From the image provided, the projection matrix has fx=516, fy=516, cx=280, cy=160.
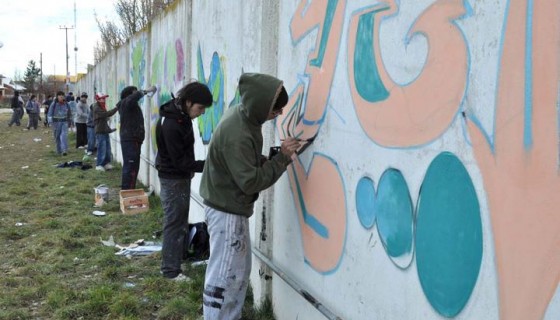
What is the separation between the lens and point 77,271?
565 centimetres

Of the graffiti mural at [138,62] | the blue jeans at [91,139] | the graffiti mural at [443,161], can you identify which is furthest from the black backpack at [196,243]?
the blue jeans at [91,139]

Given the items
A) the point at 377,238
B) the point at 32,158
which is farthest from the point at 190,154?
the point at 32,158

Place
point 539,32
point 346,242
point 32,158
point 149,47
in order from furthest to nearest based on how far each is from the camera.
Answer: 1. point 32,158
2. point 149,47
3. point 346,242
4. point 539,32

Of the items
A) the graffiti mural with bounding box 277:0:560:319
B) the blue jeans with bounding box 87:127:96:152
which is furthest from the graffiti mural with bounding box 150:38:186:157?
the blue jeans with bounding box 87:127:96:152

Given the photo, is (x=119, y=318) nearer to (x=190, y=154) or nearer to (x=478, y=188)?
(x=190, y=154)

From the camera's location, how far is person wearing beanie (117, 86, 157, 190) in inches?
341

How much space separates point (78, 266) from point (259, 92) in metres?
3.69

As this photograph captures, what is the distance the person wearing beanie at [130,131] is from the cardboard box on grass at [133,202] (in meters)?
0.68

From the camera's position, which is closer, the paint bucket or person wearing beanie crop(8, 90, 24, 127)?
the paint bucket

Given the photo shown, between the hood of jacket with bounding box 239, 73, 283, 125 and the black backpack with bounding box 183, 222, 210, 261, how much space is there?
2.68m

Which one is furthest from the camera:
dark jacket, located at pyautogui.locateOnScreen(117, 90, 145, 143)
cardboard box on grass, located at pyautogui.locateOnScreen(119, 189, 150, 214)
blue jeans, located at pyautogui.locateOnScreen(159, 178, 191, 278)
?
dark jacket, located at pyautogui.locateOnScreen(117, 90, 145, 143)

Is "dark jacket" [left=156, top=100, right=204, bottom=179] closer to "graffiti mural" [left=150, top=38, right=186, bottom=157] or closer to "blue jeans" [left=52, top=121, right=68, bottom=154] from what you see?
"graffiti mural" [left=150, top=38, right=186, bottom=157]

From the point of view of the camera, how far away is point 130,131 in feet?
29.0

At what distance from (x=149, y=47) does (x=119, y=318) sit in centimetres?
730
